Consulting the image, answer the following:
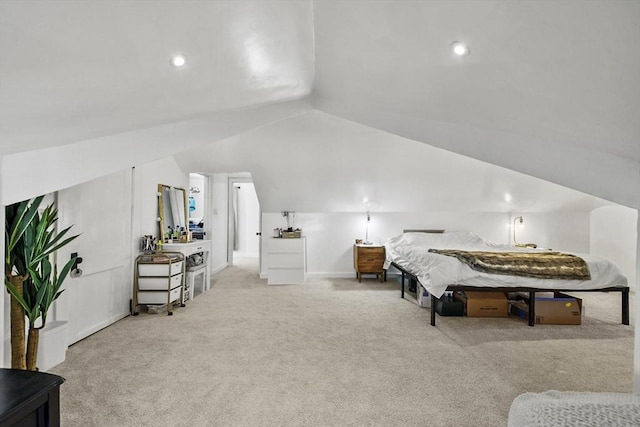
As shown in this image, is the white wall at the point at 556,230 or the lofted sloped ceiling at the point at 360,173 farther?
the white wall at the point at 556,230

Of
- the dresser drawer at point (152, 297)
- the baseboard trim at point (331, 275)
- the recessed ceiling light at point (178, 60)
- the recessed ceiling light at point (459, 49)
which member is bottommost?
the baseboard trim at point (331, 275)

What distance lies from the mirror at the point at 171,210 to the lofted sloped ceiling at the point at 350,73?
91.8 inches

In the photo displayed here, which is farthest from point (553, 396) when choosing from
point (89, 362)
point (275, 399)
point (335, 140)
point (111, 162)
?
point (335, 140)

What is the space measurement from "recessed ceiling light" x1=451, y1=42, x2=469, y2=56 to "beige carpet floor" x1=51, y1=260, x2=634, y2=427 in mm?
1980

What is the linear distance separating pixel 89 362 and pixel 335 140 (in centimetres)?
370

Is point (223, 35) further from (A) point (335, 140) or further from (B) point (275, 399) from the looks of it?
(A) point (335, 140)

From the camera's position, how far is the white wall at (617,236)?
17.5 feet

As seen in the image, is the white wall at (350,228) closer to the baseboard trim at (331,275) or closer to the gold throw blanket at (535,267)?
the baseboard trim at (331,275)

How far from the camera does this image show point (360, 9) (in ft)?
4.99

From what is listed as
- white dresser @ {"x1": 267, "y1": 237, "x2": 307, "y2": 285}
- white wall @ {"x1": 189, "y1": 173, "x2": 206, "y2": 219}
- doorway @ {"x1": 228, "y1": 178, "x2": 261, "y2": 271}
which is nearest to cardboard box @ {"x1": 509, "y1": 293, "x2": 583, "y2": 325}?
white dresser @ {"x1": 267, "y1": 237, "x2": 307, "y2": 285}

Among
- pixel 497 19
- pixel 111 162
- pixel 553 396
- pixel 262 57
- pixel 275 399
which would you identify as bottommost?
pixel 275 399

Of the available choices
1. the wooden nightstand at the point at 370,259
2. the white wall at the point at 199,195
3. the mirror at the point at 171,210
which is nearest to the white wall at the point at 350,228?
the wooden nightstand at the point at 370,259

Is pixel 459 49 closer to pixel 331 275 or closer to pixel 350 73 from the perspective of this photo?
pixel 350 73

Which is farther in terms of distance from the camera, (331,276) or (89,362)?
(331,276)
